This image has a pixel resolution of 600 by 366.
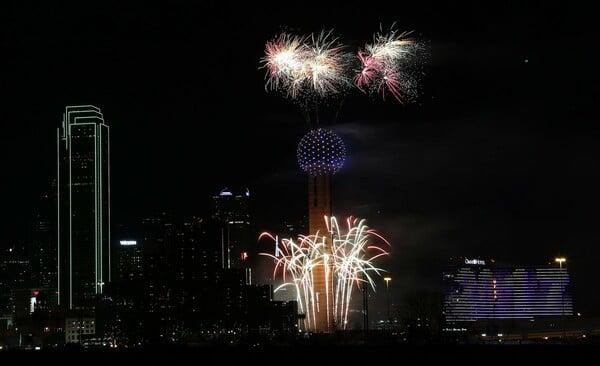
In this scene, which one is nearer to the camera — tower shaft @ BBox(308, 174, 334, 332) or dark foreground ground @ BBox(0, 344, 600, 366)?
dark foreground ground @ BBox(0, 344, 600, 366)

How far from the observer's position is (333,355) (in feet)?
111

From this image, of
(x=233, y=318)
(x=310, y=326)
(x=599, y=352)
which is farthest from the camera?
(x=233, y=318)

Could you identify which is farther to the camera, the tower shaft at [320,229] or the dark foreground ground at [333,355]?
the tower shaft at [320,229]

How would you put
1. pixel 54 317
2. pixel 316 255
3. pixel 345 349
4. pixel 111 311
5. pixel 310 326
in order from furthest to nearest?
pixel 54 317 < pixel 111 311 < pixel 310 326 < pixel 316 255 < pixel 345 349

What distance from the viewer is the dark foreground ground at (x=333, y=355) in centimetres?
3119

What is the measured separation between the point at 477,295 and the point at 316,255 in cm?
10898

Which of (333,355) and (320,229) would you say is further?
(320,229)

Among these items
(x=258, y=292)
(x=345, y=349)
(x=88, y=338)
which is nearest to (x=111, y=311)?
(x=88, y=338)

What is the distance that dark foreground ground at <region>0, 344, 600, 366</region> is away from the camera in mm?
31188

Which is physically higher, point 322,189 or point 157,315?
point 322,189

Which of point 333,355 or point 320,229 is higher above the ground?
point 320,229

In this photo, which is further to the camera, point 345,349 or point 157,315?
point 157,315

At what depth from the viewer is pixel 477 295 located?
19975cm

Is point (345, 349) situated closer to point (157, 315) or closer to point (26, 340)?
point (157, 315)
